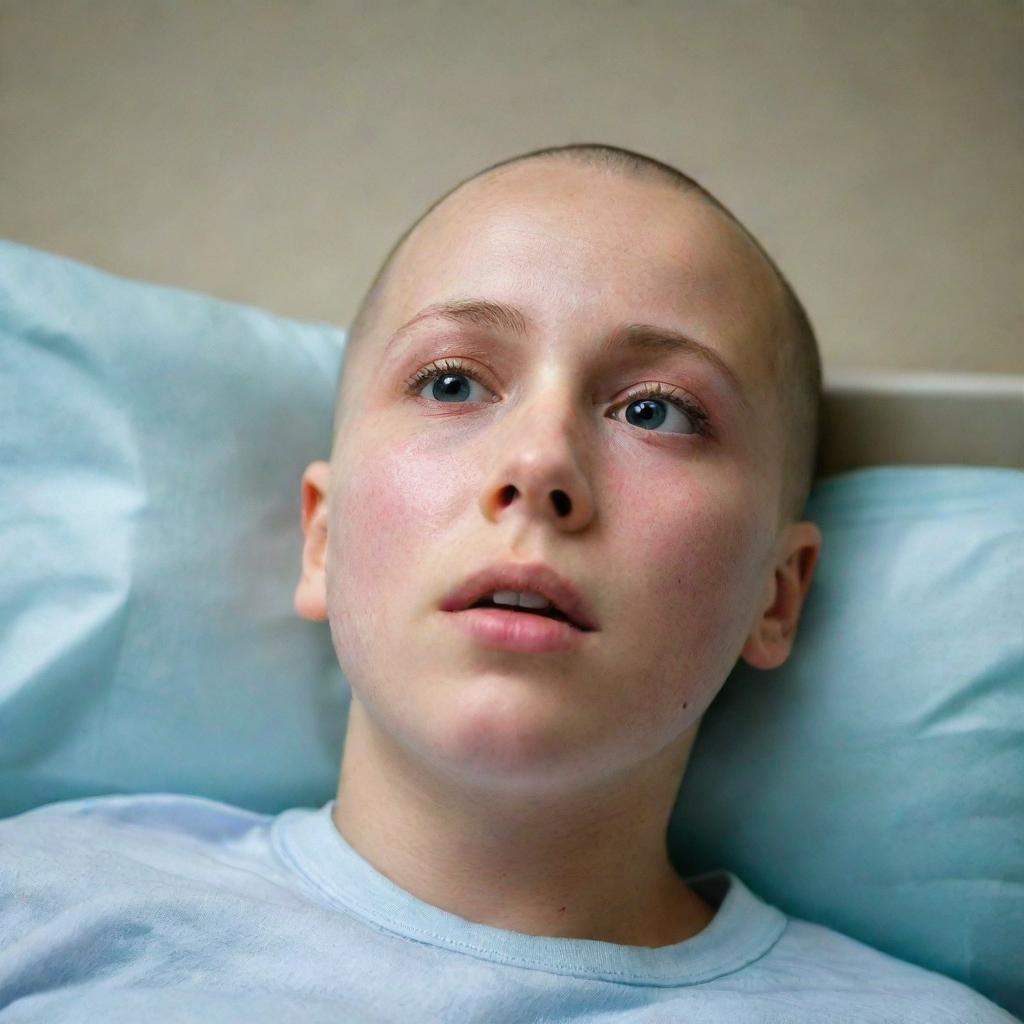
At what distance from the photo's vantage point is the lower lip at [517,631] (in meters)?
0.75

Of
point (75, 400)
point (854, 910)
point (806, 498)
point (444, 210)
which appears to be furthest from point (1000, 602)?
point (75, 400)

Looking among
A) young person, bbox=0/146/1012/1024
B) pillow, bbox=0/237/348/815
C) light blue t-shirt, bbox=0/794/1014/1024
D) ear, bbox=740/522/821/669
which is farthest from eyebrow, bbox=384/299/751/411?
light blue t-shirt, bbox=0/794/1014/1024

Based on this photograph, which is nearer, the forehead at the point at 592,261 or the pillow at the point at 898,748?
the forehead at the point at 592,261

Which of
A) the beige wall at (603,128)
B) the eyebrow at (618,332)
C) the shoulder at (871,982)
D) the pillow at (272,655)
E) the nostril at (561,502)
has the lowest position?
the shoulder at (871,982)

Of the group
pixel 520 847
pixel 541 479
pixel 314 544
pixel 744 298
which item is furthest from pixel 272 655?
pixel 744 298

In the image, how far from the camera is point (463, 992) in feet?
2.60

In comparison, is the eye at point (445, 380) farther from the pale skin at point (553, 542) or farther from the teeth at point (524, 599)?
the teeth at point (524, 599)

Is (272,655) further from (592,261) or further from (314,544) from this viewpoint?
(592,261)

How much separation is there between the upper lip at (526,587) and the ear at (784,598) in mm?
299

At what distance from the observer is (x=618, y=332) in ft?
2.83

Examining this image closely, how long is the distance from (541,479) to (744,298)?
1.11 ft

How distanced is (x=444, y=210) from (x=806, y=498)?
0.50 m

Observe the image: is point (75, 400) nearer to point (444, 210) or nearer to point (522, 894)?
point (444, 210)

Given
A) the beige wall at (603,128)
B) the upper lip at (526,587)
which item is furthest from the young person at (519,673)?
the beige wall at (603,128)
